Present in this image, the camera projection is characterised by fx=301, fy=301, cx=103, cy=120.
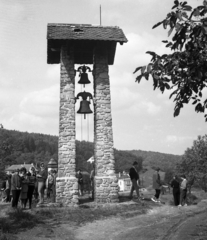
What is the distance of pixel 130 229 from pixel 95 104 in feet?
20.4

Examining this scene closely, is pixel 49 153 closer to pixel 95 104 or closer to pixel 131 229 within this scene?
pixel 95 104

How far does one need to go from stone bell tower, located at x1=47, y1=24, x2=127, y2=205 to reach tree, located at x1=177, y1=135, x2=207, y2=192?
27.7 m

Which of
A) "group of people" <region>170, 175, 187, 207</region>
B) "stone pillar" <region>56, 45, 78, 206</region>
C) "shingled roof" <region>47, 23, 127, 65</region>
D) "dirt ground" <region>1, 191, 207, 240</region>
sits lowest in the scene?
"dirt ground" <region>1, 191, 207, 240</region>

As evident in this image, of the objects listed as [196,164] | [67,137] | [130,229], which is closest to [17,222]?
[130,229]

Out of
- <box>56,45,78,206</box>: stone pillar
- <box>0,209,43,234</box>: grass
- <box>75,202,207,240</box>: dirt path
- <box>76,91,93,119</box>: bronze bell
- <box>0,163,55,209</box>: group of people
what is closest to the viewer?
<box>75,202,207,240</box>: dirt path

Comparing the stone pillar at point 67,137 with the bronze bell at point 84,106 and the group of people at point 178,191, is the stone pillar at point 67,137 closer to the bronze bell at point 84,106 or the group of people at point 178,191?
the bronze bell at point 84,106

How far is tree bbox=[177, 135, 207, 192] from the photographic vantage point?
37.7 m

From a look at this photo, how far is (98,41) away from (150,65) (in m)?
9.89

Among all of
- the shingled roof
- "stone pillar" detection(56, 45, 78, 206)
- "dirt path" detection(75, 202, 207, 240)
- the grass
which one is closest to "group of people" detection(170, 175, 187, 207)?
"dirt path" detection(75, 202, 207, 240)

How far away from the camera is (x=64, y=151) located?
39.5 feet

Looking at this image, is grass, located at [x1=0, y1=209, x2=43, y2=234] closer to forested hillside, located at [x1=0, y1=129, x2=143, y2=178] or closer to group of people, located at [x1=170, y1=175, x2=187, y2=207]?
group of people, located at [x1=170, y1=175, x2=187, y2=207]

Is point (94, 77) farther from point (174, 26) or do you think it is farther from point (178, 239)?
point (174, 26)

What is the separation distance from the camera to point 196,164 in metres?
38.7

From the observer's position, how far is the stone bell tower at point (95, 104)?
1191cm
